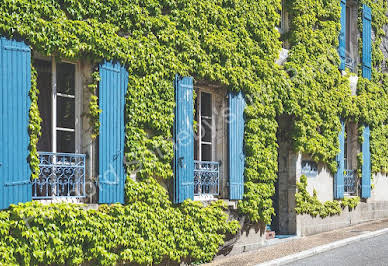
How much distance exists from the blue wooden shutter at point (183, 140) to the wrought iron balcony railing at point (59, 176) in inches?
65.1

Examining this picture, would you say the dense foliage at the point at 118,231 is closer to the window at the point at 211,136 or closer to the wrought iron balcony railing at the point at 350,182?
the window at the point at 211,136

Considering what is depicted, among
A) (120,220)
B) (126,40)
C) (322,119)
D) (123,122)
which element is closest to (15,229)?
(120,220)

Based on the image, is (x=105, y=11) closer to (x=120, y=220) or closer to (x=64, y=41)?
(x=64, y=41)

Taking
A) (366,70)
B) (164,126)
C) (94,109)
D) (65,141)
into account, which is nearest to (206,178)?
(164,126)

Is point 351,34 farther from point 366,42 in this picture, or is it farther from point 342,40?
point 342,40

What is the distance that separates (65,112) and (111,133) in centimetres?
67

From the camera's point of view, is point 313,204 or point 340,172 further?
point 340,172

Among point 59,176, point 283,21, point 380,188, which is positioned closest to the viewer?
point 59,176

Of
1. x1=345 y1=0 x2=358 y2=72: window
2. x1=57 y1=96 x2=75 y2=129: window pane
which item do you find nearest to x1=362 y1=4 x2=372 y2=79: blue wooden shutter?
x1=345 y1=0 x2=358 y2=72: window

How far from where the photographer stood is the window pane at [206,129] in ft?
29.8

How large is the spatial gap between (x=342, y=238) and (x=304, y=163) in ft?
6.05

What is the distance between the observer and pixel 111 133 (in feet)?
22.8

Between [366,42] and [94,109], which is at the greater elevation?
[366,42]

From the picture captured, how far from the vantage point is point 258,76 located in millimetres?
9891
